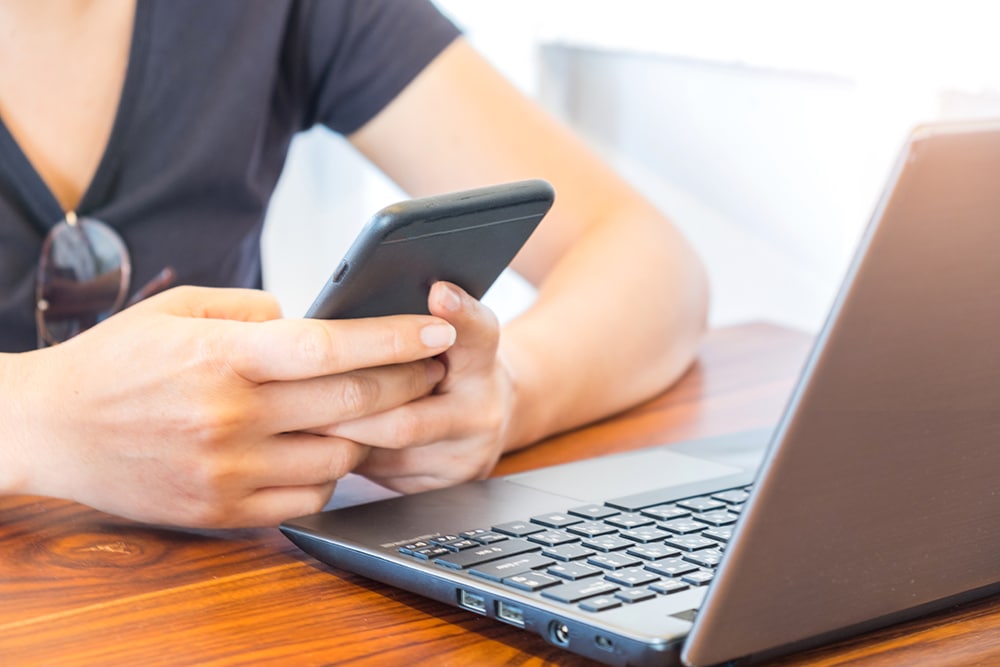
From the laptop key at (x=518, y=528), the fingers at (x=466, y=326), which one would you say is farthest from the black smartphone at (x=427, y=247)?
the laptop key at (x=518, y=528)

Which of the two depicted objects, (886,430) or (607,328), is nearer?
(886,430)

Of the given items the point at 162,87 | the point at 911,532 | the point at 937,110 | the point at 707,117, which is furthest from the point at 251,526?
the point at 707,117

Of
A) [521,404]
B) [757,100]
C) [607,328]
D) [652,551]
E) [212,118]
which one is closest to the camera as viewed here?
[652,551]

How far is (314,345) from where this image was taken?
1.69ft

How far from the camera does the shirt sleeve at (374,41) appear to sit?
102 centimetres

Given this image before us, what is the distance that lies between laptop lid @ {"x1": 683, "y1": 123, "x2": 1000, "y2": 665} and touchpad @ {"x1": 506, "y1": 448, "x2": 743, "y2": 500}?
→ 19 centimetres

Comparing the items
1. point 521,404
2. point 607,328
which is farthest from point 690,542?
point 607,328

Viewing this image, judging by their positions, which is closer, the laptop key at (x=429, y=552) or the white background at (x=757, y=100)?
the laptop key at (x=429, y=552)

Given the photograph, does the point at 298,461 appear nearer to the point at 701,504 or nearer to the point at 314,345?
the point at 314,345

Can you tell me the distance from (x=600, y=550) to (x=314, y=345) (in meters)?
0.15

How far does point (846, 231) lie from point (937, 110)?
0.64 ft

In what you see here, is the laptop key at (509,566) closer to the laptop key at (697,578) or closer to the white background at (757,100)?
the laptop key at (697,578)

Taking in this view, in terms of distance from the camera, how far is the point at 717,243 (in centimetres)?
153

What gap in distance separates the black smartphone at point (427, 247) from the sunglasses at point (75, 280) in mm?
441
